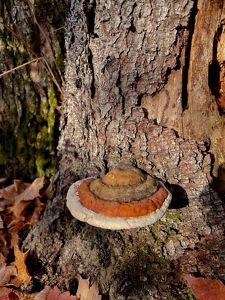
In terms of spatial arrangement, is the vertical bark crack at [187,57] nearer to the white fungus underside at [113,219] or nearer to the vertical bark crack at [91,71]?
the vertical bark crack at [91,71]

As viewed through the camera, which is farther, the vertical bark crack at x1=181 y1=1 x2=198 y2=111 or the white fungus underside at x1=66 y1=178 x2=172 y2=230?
the vertical bark crack at x1=181 y1=1 x2=198 y2=111

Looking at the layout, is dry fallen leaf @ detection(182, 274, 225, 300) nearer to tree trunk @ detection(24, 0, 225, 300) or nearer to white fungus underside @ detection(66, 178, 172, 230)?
tree trunk @ detection(24, 0, 225, 300)

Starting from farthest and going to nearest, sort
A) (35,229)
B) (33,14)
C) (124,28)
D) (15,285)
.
→ (33,14) → (35,229) → (15,285) → (124,28)

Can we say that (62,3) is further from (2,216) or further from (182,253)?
(182,253)

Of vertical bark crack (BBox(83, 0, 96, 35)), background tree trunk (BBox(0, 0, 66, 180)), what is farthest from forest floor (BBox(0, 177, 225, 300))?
vertical bark crack (BBox(83, 0, 96, 35))

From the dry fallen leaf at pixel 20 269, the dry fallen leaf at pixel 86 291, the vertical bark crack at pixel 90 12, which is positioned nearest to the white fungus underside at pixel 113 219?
the dry fallen leaf at pixel 86 291

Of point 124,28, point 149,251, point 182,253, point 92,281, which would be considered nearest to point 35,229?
point 92,281

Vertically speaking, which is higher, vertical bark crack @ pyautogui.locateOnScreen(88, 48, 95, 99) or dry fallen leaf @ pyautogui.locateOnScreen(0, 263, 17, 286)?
vertical bark crack @ pyautogui.locateOnScreen(88, 48, 95, 99)
